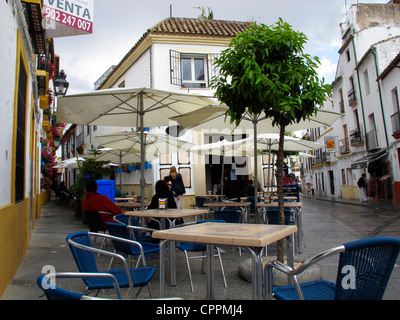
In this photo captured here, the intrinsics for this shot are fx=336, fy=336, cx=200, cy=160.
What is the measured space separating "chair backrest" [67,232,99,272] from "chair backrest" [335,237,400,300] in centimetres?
191

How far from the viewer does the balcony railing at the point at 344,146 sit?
2778cm

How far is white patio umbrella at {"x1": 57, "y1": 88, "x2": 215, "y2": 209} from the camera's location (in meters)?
5.35

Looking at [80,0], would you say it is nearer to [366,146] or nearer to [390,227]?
[390,227]

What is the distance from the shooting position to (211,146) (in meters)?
9.95

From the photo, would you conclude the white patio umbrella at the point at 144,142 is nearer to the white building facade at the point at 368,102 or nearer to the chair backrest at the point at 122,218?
the chair backrest at the point at 122,218

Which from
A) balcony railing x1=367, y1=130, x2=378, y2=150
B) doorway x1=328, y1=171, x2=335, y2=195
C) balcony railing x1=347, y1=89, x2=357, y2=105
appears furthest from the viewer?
doorway x1=328, y1=171, x2=335, y2=195

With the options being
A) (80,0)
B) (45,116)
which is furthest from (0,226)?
(45,116)

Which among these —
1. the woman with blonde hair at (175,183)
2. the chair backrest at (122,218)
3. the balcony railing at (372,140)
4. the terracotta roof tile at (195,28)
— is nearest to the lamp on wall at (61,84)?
the woman with blonde hair at (175,183)

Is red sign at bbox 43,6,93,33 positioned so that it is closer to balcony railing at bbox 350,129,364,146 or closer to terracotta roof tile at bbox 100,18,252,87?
terracotta roof tile at bbox 100,18,252,87

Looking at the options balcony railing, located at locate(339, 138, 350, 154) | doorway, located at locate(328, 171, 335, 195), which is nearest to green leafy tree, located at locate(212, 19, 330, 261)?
balcony railing, located at locate(339, 138, 350, 154)

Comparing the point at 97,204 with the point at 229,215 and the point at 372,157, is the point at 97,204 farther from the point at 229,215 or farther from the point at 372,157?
the point at 372,157

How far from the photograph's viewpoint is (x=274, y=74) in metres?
4.05

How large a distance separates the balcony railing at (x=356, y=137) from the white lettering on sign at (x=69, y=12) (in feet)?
75.1

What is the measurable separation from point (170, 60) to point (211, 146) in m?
6.41
